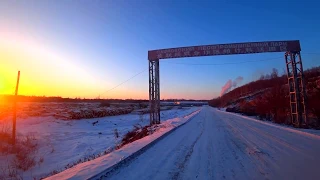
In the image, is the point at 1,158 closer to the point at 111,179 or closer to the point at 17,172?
the point at 17,172

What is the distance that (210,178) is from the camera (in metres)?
4.77

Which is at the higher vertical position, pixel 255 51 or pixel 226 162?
pixel 255 51

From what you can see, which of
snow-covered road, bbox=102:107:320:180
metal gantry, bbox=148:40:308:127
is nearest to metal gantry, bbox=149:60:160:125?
metal gantry, bbox=148:40:308:127

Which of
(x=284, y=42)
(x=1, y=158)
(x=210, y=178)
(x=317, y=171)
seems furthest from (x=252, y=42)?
(x=1, y=158)

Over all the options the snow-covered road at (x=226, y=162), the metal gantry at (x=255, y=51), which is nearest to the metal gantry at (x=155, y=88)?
the metal gantry at (x=255, y=51)

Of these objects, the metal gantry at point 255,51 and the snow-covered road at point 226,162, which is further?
the metal gantry at point 255,51

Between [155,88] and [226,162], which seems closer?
[226,162]

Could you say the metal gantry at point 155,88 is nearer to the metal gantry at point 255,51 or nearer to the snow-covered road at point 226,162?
the metal gantry at point 255,51

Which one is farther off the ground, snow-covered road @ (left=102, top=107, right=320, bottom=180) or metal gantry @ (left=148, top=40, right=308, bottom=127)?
metal gantry @ (left=148, top=40, right=308, bottom=127)

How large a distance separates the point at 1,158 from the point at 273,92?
24.0 meters

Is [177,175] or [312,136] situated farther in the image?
[312,136]

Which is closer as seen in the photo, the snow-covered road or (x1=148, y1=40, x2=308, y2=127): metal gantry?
the snow-covered road

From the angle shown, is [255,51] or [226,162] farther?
[255,51]

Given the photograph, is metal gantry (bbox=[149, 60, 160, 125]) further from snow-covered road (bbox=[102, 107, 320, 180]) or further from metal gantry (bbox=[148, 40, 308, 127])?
snow-covered road (bbox=[102, 107, 320, 180])
